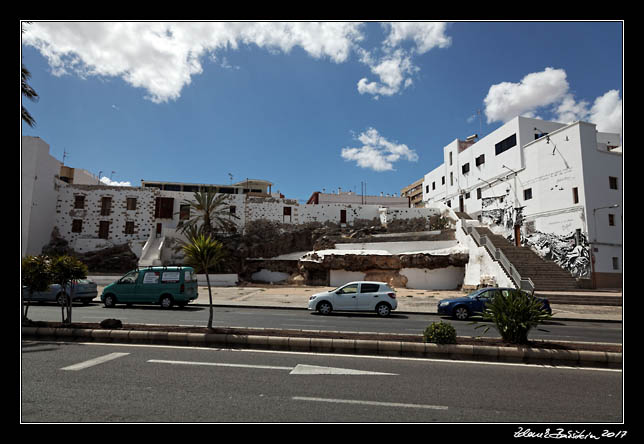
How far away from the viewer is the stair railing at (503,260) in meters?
21.3

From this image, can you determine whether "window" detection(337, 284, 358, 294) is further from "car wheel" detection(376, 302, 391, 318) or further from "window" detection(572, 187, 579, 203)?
"window" detection(572, 187, 579, 203)

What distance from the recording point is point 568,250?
25344mm

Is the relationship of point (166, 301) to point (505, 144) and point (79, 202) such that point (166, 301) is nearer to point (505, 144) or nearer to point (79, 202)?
point (79, 202)

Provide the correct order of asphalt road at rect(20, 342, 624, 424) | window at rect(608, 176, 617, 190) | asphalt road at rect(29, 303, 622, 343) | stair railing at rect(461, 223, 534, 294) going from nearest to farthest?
asphalt road at rect(20, 342, 624, 424)
asphalt road at rect(29, 303, 622, 343)
stair railing at rect(461, 223, 534, 294)
window at rect(608, 176, 617, 190)

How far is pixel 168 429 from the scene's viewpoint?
3.80 m

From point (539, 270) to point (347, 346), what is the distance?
22875 mm

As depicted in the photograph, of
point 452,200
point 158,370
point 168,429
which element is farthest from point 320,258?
point 168,429

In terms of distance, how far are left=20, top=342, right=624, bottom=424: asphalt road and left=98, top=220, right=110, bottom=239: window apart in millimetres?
34446

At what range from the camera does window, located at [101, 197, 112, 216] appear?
3756 cm

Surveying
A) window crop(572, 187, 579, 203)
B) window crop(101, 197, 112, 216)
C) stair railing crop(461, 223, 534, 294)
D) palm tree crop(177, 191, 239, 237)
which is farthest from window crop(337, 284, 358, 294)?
window crop(101, 197, 112, 216)

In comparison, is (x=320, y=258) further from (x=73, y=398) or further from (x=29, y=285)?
(x=73, y=398)

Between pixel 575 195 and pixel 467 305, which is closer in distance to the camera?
pixel 467 305

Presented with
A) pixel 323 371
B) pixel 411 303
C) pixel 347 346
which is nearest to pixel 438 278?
pixel 411 303

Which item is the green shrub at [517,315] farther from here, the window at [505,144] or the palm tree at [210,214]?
the palm tree at [210,214]
